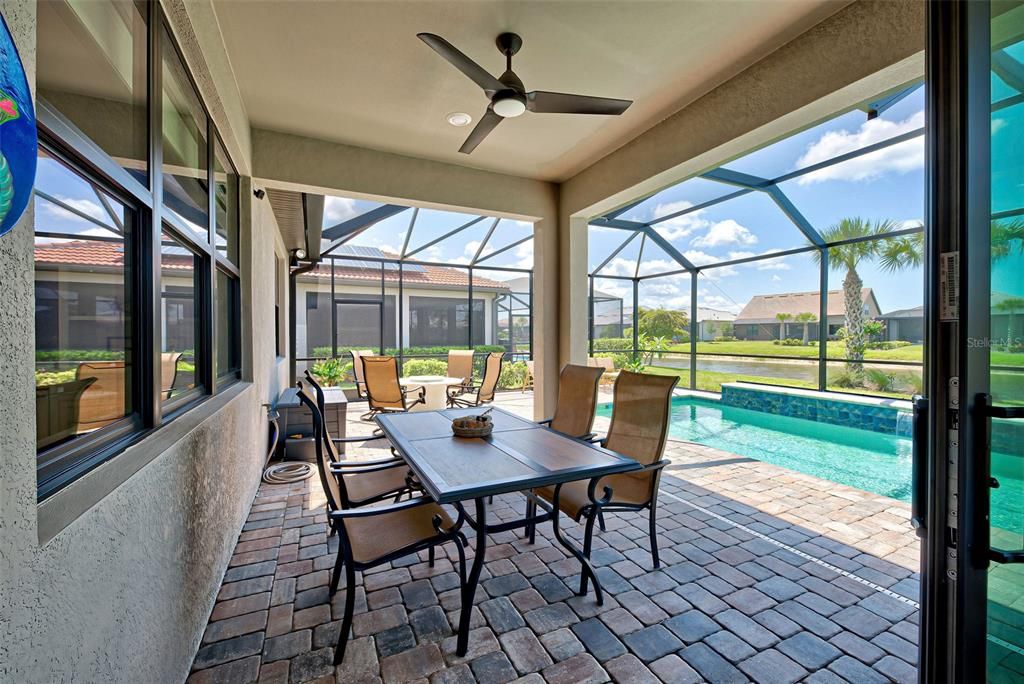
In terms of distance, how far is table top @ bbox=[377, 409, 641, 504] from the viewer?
74.2 inches

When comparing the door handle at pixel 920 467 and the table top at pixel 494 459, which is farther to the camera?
the table top at pixel 494 459

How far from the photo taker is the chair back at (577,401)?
3268 millimetres

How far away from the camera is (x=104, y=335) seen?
131 centimetres

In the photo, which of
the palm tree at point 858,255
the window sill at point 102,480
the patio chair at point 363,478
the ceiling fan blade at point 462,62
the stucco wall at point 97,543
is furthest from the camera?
the palm tree at point 858,255

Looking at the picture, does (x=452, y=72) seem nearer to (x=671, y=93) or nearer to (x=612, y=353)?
(x=671, y=93)

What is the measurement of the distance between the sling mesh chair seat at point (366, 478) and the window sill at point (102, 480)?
0.58m

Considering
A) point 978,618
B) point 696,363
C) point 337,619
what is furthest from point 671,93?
point 696,363

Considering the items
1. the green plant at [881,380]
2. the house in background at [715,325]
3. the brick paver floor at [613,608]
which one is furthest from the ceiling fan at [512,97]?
the house in background at [715,325]

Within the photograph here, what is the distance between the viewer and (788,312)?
32.6ft

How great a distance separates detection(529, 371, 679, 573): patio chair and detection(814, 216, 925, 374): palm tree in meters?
7.13

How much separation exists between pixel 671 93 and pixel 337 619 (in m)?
4.02

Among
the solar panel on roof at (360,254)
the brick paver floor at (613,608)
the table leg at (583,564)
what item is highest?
the solar panel on roof at (360,254)

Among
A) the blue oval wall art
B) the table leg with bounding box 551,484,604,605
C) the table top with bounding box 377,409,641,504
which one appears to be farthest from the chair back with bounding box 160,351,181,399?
the table leg with bounding box 551,484,604,605

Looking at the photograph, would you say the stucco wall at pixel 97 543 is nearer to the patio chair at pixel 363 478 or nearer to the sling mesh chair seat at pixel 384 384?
the patio chair at pixel 363 478
